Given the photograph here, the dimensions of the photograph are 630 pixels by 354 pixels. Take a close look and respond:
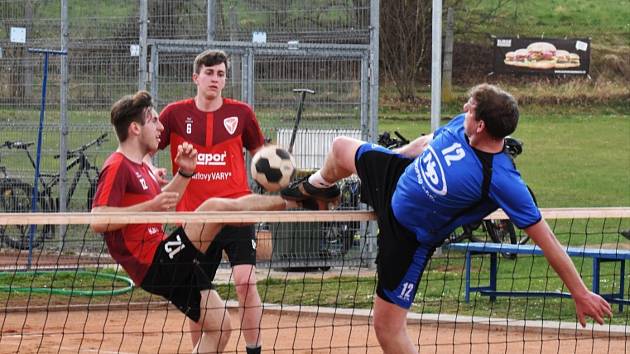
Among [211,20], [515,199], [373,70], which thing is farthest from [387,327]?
[211,20]

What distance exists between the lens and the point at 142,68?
16.0 m

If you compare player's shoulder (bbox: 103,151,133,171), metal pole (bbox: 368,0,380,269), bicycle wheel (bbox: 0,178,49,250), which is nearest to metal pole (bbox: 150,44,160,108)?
metal pole (bbox: 368,0,380,269)

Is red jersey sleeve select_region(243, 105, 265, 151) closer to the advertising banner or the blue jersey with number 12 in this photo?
the blue jersey with number 12

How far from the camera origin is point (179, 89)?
16.4 metres

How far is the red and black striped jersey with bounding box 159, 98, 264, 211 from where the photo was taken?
32.8 ft

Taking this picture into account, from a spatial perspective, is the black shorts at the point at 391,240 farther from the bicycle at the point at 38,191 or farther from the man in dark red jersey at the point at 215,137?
the bicycle at the point at 38,191

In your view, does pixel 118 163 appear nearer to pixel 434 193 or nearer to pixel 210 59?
pixel 210 59

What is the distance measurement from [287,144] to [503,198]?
886 centimetres

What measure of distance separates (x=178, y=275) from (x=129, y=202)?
538 millimetres

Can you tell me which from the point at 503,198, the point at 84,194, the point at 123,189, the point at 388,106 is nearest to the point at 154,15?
the point at 84,194

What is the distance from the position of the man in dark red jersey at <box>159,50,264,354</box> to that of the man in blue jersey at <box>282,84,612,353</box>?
142cm

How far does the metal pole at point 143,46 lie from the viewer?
1596cm

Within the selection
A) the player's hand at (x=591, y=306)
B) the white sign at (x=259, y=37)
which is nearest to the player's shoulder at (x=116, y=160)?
the player's hand at (x=591, y=306)

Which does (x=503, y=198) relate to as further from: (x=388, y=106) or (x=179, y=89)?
(x=388, y=106)
